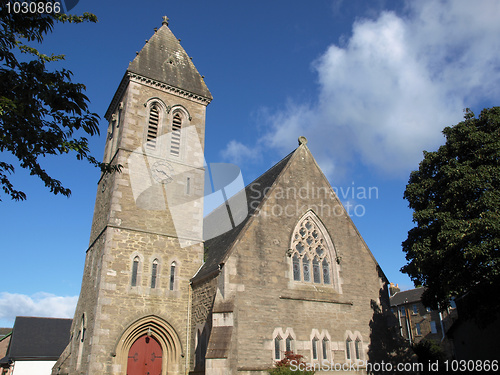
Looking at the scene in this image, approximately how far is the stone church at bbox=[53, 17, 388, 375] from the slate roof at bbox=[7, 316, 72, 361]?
2063cm

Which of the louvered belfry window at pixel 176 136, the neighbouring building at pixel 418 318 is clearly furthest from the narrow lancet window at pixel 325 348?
the neighbouring building at pixel 418 318

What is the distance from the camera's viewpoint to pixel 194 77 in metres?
24.3

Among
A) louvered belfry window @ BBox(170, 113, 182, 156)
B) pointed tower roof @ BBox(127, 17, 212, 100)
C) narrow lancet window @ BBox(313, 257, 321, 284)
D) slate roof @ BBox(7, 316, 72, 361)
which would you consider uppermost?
pointed tower roof @ BBox(127, 17, 212, 100)

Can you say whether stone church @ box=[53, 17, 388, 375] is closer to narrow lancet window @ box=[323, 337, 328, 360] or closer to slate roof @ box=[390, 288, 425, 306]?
narrow lancet window @ box=[323, 337, 328, 360]

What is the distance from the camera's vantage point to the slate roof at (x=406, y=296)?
46531 mm

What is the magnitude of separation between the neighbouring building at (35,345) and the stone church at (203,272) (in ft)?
66.8

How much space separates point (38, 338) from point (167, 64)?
29.5 m

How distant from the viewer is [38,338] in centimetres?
3678

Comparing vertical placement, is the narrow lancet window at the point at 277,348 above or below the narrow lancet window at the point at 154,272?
below

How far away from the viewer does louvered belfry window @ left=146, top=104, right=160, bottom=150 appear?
20.6 meters

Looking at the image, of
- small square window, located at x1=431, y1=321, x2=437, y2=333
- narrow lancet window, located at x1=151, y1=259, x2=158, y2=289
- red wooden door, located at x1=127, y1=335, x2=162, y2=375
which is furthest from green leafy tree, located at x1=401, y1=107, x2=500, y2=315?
small square window, located at x1=431, y1=321, x2=437, y2=333

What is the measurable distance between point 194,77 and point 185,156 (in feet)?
19.7

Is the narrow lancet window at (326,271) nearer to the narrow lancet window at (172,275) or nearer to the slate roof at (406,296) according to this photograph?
the narrow lancet window at (172,275)

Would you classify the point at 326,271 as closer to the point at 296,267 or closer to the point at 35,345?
the point at 296,267
